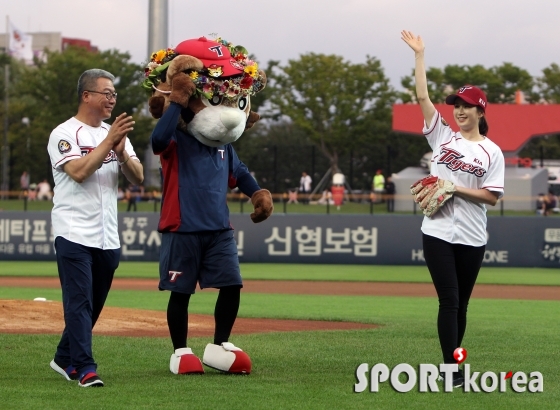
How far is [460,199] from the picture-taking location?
20.8 feet

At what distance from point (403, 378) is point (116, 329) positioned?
371 cm

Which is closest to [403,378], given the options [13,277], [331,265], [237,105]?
[237,105]

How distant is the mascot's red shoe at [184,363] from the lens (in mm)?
6332

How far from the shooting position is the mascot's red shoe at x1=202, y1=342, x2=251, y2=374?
20.9 feet

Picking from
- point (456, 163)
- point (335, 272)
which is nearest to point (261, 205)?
point (456, 163)

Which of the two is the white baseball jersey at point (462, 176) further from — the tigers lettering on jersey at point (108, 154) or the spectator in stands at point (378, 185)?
the spectator in stands at point (378, 185)

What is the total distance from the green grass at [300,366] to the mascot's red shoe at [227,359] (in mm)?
74

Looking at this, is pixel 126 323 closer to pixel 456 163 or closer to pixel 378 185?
pixel 456 163

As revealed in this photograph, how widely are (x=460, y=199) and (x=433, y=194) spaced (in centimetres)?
21

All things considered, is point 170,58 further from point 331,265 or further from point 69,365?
point 331,265

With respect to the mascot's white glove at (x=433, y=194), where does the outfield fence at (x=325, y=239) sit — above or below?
below

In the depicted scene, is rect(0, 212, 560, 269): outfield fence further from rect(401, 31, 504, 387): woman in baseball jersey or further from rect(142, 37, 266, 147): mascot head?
rect(142, 37, 266, 147): mascot head

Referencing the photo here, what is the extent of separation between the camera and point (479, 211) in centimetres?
643
